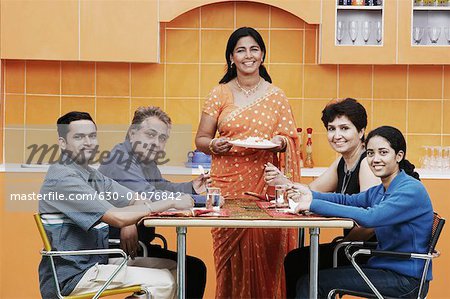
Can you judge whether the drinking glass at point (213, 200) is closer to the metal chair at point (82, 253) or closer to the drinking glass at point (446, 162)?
the metal chair at point (82, 253)

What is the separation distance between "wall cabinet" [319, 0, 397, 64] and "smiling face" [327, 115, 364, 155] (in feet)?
5.71

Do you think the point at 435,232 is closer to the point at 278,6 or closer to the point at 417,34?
the point at 417,34

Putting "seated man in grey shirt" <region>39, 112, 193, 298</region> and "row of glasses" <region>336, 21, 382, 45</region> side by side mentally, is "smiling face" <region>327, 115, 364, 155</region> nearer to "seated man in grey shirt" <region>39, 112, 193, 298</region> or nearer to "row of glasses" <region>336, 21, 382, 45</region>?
"seated man in grey shirt" <region>39, 112, 193, 298</region>

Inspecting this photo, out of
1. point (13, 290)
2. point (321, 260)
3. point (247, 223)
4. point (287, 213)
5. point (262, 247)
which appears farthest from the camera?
point (13, 290)

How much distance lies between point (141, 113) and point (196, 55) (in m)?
1.94

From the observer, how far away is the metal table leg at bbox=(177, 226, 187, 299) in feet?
11.2

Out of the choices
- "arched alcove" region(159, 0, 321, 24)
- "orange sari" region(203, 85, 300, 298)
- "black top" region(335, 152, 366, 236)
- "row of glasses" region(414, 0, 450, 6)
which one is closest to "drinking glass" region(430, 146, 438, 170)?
"row of glasses" region(414, 0, 450, 6)

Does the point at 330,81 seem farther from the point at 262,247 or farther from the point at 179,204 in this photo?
the point at 179,204

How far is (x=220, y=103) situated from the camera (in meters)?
4.54

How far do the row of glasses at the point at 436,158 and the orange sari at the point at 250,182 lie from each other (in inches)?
63.7

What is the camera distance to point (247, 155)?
14.6ft

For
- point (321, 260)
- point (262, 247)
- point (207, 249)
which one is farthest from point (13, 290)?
point (321, 260)

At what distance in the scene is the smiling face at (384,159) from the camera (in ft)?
11.5

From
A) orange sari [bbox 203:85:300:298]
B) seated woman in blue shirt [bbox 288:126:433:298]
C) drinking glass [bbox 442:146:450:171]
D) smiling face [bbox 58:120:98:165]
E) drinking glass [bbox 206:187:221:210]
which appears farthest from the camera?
drinking glass [bbox 442:146:450:171]
